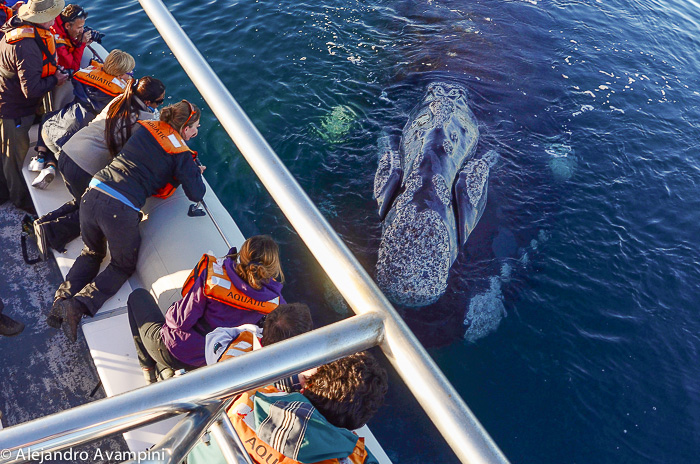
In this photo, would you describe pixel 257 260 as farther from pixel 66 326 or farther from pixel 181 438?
pixel 181 438

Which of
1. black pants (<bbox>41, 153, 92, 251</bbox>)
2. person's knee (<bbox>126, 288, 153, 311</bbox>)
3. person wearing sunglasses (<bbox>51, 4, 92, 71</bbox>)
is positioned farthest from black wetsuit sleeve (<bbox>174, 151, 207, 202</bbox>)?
person wearing sunglasses (<bbox>51, 4, 92, 71</bbox>)

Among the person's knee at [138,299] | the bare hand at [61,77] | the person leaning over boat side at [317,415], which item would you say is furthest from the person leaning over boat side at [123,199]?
the person leaning over boat side at [317,415]

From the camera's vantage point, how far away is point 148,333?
4.33 m

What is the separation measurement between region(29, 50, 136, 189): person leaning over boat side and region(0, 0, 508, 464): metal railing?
5126mm

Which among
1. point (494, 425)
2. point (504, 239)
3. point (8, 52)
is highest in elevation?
point (8, 52)

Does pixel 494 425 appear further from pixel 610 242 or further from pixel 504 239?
pixel 610 242

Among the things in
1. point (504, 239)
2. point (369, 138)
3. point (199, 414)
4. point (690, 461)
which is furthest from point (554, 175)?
point (199, 414)

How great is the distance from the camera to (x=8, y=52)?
575cm

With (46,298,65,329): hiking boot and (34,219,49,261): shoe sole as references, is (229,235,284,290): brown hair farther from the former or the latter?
(34,219,49,261): shoe sole

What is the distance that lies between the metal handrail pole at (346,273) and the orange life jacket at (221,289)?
2170 millimetres

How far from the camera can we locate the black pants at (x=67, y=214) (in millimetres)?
5254

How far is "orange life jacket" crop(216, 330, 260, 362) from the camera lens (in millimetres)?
3371

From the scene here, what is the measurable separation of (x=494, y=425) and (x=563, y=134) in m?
6.27

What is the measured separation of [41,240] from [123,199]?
1.01 m
